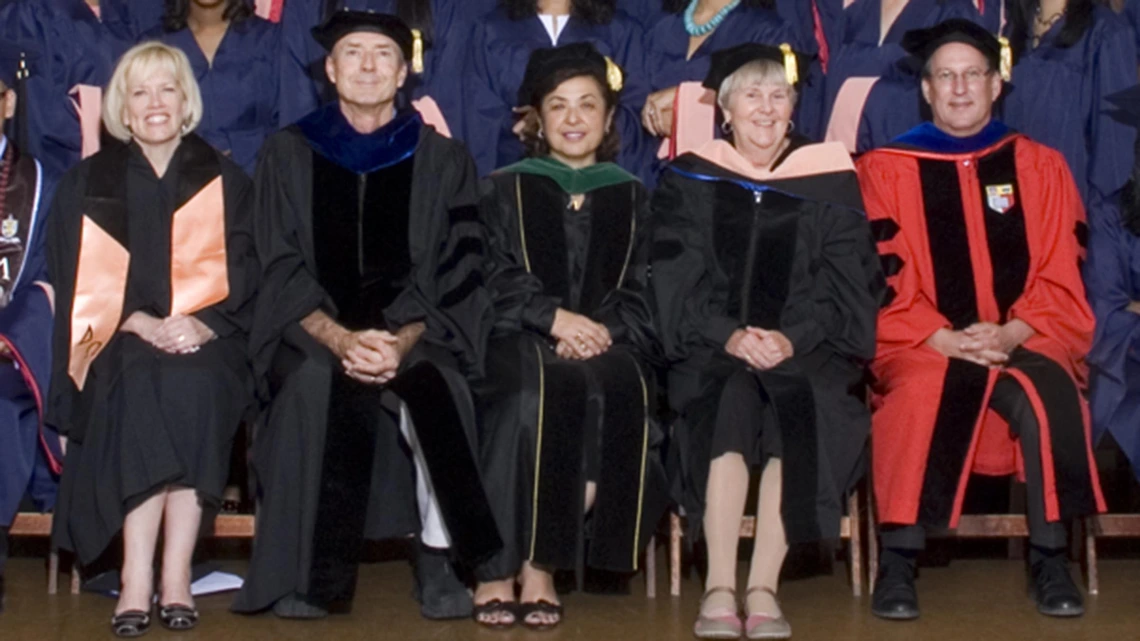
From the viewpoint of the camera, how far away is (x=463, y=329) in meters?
5.03

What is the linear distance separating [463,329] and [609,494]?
63 centimetres

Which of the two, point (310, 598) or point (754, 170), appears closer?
point (310, 598)

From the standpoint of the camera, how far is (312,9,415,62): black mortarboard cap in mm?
5184

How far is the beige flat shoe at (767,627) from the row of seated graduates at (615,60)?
5.71ft

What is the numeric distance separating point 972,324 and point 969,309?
0.23 feet

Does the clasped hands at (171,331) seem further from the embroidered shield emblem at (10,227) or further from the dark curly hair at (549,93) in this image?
the dark curly hair at (549,93)

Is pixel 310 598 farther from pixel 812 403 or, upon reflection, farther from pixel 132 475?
pixel 812 403

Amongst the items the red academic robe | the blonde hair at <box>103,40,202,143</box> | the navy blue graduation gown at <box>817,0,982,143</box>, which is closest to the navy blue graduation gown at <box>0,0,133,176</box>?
the blonde hair at <box>103,40,202,143</box>

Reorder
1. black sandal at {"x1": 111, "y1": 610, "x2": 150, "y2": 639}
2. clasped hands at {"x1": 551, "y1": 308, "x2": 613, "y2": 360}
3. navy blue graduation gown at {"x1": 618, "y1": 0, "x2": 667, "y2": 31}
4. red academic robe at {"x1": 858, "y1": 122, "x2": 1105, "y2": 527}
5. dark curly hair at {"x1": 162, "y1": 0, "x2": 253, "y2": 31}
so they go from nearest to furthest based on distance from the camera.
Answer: black sandal at {"x1": 111, "y1": 610, "x2": 150, "y2": 639}
red academic robe at {"x1": 858, "y1": 122, "x2": 1105, "y2": 527}
clasped hands at {"x1": 551, "y1": 308, "x2": 613, "y2": 360}
dark curly hair at {"x1": 162, "y1": 0, "x2": 253, "y2": 31}
navy blue graduation gown at {"x1": 618, "y1": 0, "x2": 667, "y2": 31}

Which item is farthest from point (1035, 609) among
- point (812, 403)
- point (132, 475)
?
point (132, 475)

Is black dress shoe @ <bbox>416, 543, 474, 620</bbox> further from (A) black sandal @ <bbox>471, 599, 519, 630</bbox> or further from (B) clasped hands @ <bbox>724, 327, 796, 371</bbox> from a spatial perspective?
(B) clasped hands @ <bbox>724, 327, 796, 371</bbox>

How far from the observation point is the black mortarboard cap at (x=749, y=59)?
17.1 ft

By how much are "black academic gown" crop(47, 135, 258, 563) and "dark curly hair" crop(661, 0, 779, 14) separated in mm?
1679

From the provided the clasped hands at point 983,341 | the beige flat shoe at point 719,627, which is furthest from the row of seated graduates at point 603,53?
the beige flat shoe at point 719,627
